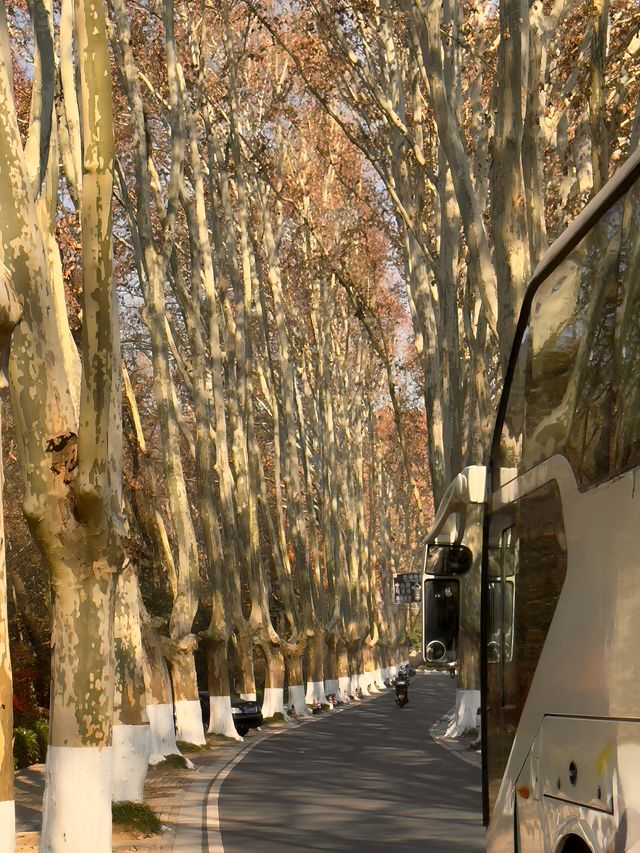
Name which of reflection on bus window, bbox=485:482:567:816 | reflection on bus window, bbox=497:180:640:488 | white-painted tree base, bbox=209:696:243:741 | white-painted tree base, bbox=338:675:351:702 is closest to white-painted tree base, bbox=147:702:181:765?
white-painted tree base, bbox=209:696:243:741

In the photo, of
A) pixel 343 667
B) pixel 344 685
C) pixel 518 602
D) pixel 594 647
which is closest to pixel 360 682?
pixel 344 685

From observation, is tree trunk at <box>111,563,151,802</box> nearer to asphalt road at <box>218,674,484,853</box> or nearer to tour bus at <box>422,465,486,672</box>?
asphalt road at <box>218,674,484,853</box>

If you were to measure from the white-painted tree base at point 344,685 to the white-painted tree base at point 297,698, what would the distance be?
13.5 metres

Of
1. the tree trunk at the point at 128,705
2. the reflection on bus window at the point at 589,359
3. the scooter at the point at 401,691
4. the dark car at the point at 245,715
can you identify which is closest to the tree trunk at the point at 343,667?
the scooter at the point at 401,691

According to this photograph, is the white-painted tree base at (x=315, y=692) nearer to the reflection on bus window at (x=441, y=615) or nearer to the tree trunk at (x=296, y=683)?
the tree trunk at (x=296, y=683)

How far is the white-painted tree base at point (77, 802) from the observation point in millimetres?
11586

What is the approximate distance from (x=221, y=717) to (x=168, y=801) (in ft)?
45.3

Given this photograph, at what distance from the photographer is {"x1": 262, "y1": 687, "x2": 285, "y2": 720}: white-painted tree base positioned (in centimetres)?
4181

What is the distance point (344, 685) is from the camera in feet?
194

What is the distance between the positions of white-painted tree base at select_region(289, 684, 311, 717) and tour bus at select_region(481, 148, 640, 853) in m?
36.5

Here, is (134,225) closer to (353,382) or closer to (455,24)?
(455,24)

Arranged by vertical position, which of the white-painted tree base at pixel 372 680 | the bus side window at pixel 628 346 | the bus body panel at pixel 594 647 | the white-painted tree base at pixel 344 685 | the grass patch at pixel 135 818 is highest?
the bus side window at pixel 628 346

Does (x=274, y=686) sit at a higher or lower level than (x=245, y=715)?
higher

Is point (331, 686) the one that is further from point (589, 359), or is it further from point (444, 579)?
point (589, 359)
